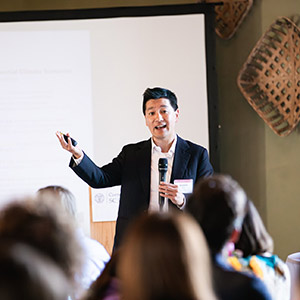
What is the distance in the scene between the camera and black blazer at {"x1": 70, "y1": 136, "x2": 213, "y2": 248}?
2961 millimetres

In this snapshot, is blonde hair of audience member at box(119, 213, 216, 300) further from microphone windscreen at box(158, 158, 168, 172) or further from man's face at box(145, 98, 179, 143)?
man's face at box(145, 98, 179, 143)

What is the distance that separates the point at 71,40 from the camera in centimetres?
411

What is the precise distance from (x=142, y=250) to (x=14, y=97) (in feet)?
10.9

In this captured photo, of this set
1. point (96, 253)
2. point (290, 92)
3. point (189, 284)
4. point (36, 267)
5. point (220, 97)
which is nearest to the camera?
point (36, 267)

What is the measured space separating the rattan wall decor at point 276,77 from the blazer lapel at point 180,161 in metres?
1.23

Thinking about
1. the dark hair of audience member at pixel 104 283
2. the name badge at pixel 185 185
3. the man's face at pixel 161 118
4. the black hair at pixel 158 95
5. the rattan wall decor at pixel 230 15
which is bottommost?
the dark hair of audience member at pixel 104 283

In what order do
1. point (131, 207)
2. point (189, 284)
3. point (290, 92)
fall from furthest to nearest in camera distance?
1. point (290, 92)
2. point (131, 207)
3. point (189, 284)

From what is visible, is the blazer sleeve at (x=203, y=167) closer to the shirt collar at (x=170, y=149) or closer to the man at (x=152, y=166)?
the man at (x=152, y=166)

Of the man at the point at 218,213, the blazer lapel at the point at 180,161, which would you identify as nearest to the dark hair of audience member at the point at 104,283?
the man at the point at 218,213

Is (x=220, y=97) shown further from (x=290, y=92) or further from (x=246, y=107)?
(x=290, y=92)

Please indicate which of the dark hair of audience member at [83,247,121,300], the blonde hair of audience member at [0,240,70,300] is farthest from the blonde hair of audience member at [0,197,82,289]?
the dark hair of audience member at [83,247,121,300]

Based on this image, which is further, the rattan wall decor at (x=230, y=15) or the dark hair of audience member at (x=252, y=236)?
the rattan wall decor at (x=230, y=15)

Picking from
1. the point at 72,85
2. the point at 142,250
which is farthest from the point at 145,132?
the point at 142,250

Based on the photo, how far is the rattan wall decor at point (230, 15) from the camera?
4.30 m
